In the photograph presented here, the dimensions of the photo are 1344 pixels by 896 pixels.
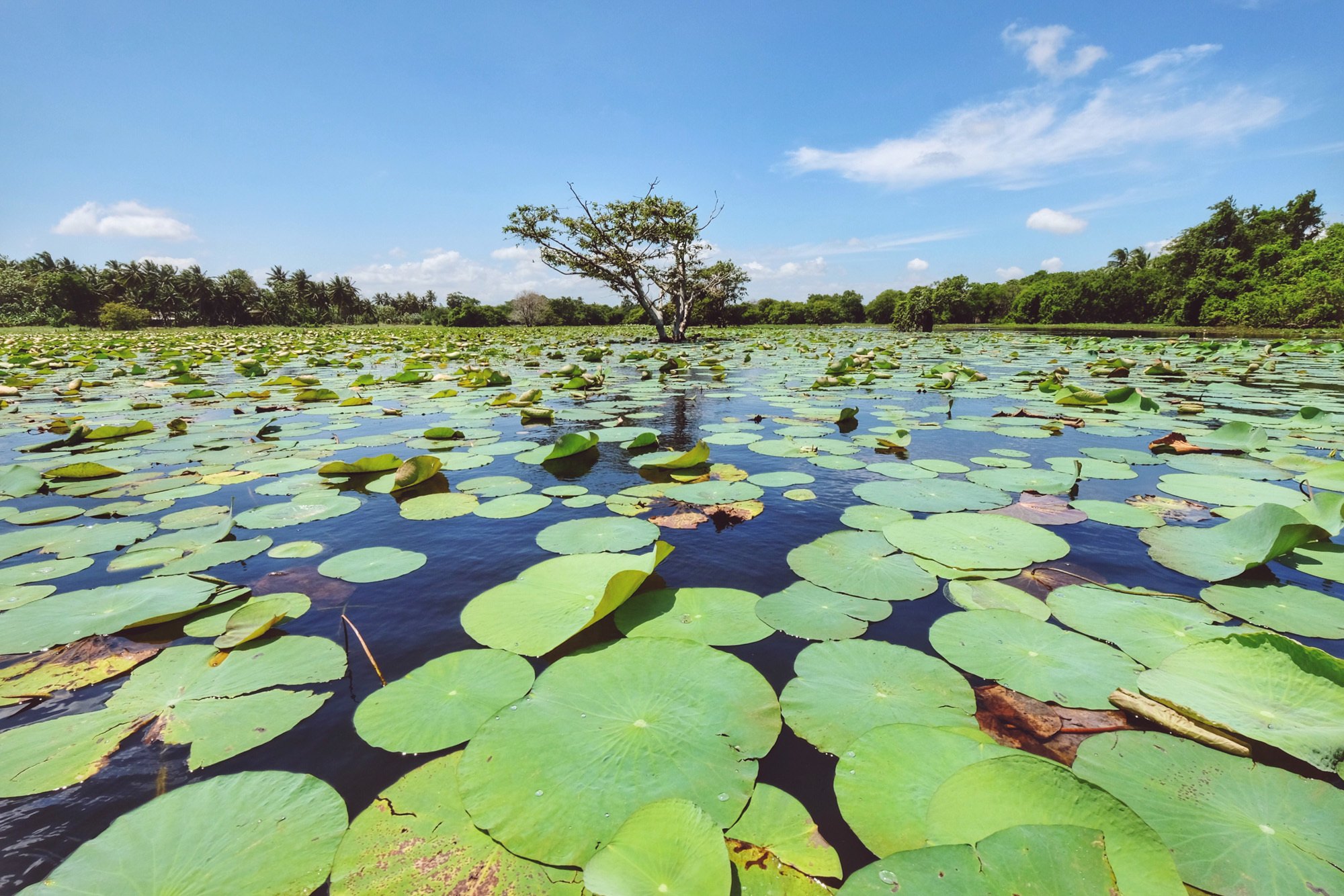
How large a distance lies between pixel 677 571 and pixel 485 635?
747 mm

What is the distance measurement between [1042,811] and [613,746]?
80 centimetres

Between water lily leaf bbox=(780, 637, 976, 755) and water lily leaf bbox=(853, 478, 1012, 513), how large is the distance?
1.27m

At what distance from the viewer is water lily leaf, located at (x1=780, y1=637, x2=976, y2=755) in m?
1.22

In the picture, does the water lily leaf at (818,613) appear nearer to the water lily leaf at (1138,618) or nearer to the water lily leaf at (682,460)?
the water lily leaf at (1138,618)

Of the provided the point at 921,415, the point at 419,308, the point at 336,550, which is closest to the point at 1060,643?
the point at 336,550

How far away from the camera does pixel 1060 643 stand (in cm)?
150

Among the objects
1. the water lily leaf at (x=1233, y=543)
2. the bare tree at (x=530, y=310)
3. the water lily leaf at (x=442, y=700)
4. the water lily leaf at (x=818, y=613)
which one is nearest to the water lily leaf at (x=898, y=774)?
the water lily leaf at (x=818, y=613)

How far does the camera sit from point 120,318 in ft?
106

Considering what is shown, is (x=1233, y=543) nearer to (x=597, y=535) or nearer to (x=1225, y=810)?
(x=1225, y=810)

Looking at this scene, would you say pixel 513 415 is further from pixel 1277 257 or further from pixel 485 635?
pixel 1277 257

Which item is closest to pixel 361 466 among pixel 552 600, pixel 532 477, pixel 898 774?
pixel 532 477

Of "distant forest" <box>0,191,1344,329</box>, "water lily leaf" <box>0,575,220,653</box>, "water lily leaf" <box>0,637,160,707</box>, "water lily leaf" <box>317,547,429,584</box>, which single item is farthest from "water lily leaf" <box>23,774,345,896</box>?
"distant forest" <box>0,191,1344,329</box>

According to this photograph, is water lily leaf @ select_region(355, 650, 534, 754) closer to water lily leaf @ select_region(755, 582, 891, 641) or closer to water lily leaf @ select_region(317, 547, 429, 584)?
water lily leaf @ select_region(317, 547, 429, 584)

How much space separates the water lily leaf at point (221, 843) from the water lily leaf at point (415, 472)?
193 centimetres
